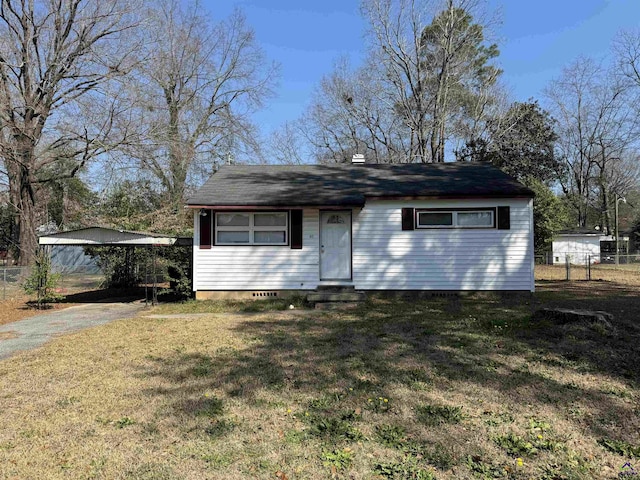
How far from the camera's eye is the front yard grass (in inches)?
115

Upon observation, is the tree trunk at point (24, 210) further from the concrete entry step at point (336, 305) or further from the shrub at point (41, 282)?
the concrete entry step at point (336, 305)

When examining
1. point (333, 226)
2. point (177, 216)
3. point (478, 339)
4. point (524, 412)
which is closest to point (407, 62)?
point (177, 216)

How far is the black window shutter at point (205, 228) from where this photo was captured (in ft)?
36.2

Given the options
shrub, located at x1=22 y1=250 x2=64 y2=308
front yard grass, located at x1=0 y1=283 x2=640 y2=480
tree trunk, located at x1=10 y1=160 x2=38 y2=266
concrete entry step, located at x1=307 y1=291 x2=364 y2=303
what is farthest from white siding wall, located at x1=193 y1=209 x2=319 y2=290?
tree trunk, located at x1=10 y1=160 x2=38 y2=266

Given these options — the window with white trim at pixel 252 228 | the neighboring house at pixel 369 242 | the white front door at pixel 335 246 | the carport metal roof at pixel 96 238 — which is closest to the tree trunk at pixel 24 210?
the carport metal roof at pixel 96 238

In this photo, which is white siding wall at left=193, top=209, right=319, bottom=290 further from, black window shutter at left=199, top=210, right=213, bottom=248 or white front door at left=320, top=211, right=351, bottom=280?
white front door at left=320, top=211, right=351, bottom=280

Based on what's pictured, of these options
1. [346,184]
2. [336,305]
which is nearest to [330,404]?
[336,305]

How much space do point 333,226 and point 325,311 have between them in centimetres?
289

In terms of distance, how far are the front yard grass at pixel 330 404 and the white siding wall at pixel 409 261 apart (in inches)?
160

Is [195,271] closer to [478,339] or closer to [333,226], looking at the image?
[333,226]

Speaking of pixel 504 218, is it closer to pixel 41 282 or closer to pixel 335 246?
pixel 335 246

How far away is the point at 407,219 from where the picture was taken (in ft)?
36.9

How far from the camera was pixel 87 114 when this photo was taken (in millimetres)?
15773

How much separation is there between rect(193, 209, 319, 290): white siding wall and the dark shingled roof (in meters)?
0.80
